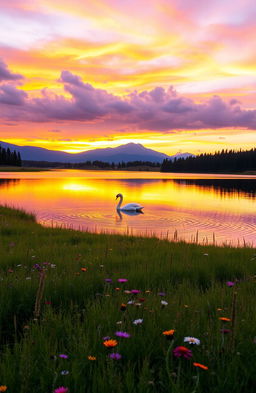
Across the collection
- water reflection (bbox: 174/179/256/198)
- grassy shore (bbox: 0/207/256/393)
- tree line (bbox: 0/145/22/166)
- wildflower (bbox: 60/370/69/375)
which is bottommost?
water reflection (bbox: 174/179/256/198)

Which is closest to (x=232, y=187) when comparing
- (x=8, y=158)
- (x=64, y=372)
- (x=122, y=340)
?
(x=122, y=340)

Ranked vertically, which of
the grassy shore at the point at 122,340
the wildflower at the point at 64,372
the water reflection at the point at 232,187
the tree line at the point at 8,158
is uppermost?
the tree line at the point at 8,158

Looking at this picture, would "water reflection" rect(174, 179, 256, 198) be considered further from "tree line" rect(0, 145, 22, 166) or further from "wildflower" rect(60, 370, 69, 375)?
"tree line" rect(0, 145, 22, 166)

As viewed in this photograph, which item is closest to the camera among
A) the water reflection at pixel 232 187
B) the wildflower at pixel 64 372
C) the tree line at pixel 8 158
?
the wildflower at pixel 64 372

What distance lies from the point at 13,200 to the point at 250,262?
105 feet

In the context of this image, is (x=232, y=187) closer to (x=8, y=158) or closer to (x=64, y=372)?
(x=64, y=372)

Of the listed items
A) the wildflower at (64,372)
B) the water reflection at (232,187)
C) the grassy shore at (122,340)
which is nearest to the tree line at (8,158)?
the water reflection at (232,187)

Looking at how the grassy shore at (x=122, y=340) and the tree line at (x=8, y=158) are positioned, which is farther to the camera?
the tree line at (x=8, y=158)

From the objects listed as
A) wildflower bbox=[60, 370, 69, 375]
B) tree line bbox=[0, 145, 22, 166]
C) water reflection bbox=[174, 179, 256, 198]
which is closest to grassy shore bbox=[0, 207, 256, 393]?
wildflower bbox=[60, 370, 69, 375]

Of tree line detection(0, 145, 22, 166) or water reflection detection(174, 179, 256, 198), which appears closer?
water reflection detection(174, 179, 256, 198)

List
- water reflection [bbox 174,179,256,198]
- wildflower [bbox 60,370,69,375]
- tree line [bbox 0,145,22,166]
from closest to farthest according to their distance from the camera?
1. wildflower [bbox 60,370,69,375]
2. water reflection [bbox 174,179,256,198]
3. tree line [bbox 0,145,22,166]

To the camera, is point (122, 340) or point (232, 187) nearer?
point (122, 340)

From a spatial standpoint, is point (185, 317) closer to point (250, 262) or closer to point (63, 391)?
point (63, 391)

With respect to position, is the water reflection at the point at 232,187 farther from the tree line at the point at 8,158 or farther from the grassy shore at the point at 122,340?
A: the tree line at the point at 8,158
